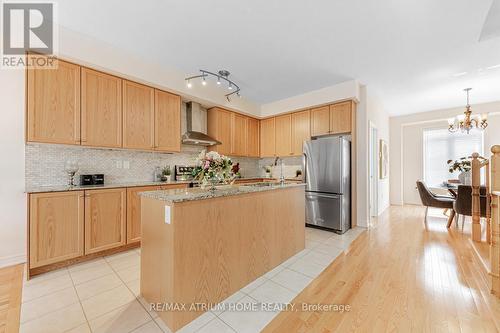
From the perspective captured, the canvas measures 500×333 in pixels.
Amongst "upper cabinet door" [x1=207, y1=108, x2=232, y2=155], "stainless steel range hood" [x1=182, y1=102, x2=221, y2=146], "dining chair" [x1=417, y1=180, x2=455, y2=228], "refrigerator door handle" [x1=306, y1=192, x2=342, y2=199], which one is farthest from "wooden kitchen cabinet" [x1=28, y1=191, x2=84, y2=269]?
"dining chair" [x1=417, y1=180, x2=455, y2=228]

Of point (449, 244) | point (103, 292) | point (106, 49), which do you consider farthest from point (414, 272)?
point (106, 49)

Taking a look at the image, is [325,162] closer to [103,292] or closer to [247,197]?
[247,197]

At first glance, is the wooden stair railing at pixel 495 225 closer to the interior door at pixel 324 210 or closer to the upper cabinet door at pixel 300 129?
the interior door at pixel 324 210

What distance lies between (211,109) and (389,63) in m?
3.35

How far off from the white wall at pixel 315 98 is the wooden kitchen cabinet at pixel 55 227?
165 inches

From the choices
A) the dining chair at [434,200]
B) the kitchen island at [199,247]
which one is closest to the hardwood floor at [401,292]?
the kitchen island at [199,247]

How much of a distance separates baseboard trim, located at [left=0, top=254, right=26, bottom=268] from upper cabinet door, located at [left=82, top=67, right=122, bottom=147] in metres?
1.51

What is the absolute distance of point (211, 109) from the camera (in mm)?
4465

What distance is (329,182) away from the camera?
376 centimetres

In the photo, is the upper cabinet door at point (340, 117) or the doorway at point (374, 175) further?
the doorway at point (374, 175)

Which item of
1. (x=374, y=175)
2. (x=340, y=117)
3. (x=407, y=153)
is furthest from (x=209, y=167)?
(x=407, y=153)

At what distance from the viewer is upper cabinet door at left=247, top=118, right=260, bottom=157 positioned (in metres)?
5.21

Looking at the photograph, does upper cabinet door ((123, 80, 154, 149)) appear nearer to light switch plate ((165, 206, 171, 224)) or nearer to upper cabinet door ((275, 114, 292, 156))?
light switch plate ((165, 206, 171, 224))

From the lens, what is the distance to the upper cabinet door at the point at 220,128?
4398 millimetres
